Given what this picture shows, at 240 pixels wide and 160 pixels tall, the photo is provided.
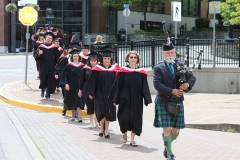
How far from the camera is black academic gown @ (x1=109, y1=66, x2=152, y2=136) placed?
415 inches

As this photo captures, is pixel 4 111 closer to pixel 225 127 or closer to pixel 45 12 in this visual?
pixel 225 127

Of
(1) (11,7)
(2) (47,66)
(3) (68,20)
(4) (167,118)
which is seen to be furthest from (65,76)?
(3) (68,20)

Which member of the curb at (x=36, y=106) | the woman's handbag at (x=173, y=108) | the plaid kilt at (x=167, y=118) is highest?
the woman's handbag at (x=173, y=108)

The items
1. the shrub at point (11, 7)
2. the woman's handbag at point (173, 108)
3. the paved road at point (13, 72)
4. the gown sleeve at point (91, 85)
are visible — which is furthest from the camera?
the shrub at point (11, 7)

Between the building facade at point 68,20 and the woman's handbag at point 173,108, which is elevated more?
the building facade at point 68,20

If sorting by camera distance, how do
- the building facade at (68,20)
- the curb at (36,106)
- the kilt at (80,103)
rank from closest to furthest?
the kilt at (80,103)
the curb at (36,106)
the building facade at (68,20)

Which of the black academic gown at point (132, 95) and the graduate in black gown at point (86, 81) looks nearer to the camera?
the black academic gown at point (132, 95)

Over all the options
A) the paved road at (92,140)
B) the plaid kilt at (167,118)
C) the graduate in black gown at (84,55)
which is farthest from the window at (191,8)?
the plaid kilt at (167,118)

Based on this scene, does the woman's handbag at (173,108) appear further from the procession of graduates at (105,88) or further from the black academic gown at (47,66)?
the black academic gown at (47,66)

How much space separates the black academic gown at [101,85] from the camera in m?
11.8

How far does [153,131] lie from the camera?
12719mm

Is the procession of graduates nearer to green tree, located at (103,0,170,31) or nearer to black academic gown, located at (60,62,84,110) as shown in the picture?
black academic gown, located at (60,62,84,110)

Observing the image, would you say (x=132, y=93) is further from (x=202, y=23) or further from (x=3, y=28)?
(x=202, y=23)

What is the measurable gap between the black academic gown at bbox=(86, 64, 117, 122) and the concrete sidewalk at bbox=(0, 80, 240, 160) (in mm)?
706
